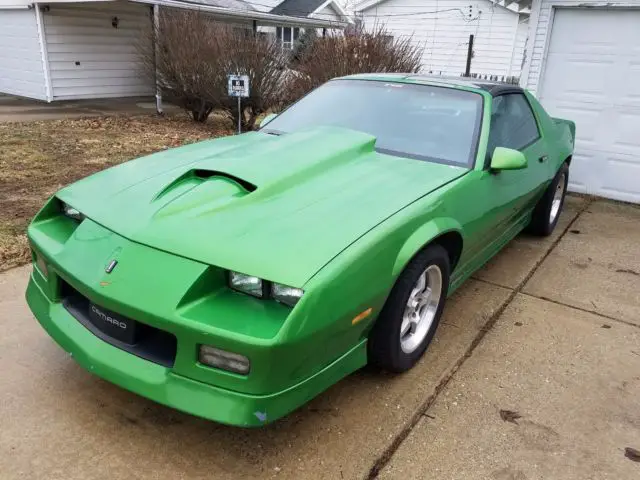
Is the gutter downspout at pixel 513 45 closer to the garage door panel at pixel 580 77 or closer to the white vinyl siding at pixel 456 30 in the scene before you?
the white vinyl siding at pixel 456 30

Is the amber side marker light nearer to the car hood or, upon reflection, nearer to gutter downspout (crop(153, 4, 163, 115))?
the car hood

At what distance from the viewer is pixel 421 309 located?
3.06 meters

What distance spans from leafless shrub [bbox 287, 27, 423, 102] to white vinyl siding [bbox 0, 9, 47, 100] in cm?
719

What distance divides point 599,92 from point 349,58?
15.3 feet

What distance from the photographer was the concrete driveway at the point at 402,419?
2.30 metres

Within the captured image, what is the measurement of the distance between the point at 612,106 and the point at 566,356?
15.8 ft

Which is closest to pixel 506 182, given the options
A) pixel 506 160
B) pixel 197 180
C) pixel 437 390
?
pixel 506 160

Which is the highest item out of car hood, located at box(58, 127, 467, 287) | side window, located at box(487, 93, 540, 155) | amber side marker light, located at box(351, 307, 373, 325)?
side window, located at box(487, 93, 540, 155)

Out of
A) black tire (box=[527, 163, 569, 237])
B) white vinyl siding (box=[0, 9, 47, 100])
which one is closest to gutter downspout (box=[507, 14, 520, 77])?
white vinyl siding (box=[0, 9, 47, 100])

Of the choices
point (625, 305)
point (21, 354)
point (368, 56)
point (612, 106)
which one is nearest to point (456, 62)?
point (368, 56)

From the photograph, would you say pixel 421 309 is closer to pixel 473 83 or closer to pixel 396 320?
pixel 396 320

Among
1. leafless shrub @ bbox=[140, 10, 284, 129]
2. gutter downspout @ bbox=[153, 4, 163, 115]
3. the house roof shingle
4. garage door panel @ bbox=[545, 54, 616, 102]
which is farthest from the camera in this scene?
the house roof shingle

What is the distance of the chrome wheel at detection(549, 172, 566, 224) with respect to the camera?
207 inches

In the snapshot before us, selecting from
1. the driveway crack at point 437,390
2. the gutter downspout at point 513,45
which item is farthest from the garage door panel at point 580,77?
the gutter downspout at point 513,45
